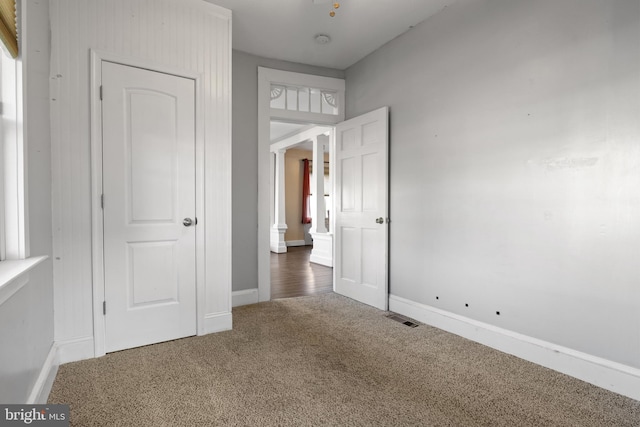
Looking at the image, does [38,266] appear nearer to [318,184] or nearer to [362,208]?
[362,208]

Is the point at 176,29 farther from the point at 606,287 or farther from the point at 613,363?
the point at 613,363

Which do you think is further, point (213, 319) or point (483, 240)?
point (213, 319)

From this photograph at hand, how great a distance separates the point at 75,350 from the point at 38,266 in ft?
2.81

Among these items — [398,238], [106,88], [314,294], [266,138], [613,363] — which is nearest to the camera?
[613,363]

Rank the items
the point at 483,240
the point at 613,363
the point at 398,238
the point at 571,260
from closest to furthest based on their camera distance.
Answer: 1. the point at 613,363
2. the point at 571,260
3. the point at 483,240
4. the point at 398,238

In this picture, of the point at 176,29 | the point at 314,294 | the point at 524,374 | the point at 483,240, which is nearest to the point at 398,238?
the point at 483,240

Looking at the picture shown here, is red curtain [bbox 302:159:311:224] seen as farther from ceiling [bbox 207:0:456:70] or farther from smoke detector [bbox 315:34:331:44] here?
smoke detector [bbox 315:34:331:44]

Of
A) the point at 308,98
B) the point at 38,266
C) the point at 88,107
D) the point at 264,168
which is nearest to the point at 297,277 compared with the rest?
the point at 264,168

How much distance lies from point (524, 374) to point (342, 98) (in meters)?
3.43

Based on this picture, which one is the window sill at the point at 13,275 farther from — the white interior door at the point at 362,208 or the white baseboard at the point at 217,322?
the white interior door at the point at 362,208

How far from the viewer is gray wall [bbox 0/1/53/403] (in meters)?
1.38

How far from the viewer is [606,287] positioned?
6.72 feet

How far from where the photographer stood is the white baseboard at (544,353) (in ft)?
6.47

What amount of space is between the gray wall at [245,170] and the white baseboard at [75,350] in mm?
1513
